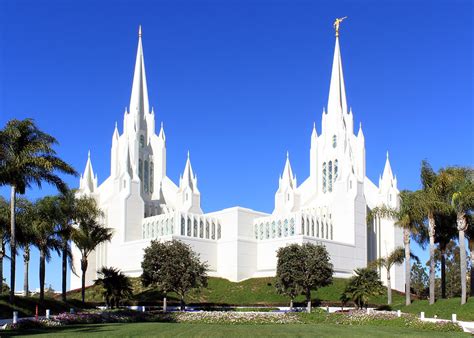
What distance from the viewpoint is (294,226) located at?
6919 cm

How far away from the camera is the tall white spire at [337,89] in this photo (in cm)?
8219

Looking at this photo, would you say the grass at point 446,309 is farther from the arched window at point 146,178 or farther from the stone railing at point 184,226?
the arched window at point 146,178

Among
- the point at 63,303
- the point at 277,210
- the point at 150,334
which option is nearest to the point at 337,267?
the point at 277,210

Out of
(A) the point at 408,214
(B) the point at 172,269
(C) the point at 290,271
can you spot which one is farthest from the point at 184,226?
(A) the point at 408,214

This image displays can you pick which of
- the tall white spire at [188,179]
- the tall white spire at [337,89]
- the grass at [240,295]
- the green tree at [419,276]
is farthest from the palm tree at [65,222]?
the green tree at [419,276]

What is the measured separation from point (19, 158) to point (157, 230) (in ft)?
132

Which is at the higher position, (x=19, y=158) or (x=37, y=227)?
(x=19, y=158)

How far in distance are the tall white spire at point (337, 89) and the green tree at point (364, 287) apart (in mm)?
43025

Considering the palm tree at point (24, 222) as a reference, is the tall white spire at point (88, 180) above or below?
above

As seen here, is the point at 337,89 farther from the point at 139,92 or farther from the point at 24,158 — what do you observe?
the point at 24,158

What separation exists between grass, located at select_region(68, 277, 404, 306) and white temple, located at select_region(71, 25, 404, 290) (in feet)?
21.0

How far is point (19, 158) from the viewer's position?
32.7m

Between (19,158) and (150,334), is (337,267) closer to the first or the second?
(19,158)

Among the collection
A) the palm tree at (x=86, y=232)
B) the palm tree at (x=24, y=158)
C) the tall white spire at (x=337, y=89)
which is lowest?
the palm tree at (x=86, y=232)
